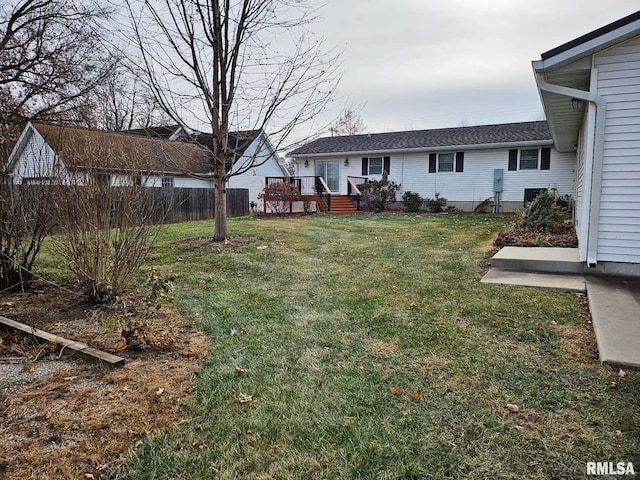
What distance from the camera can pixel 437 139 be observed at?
2033cm

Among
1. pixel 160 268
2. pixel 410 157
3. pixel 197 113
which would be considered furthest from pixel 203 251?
pixel 410 157

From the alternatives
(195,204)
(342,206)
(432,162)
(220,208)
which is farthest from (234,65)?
(432,162)

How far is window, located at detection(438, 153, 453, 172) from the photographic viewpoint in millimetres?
19812

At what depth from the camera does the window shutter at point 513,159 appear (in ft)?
59.6

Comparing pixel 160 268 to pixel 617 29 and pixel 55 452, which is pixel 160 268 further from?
pixel 617 29

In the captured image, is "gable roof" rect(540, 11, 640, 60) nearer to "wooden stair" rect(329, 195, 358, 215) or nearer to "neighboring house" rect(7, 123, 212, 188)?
"neighboring house" rect(7, 123, 212, 188)

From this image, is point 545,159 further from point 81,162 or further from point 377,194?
point 81,162

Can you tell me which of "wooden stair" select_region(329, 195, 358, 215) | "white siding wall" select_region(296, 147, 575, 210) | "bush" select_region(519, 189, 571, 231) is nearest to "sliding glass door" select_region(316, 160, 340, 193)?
"white siding wall" select_region(296, 147, 575, 210)

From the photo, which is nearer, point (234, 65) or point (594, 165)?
point (594, 165)

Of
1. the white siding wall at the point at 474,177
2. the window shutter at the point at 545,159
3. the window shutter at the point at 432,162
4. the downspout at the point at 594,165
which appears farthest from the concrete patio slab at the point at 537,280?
the window shutter at the point at 432,162

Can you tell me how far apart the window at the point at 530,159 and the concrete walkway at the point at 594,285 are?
1216 centimetres

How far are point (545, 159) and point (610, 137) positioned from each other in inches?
538

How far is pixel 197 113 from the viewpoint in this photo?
8594mm

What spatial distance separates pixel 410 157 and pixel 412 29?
10349 millimetres
